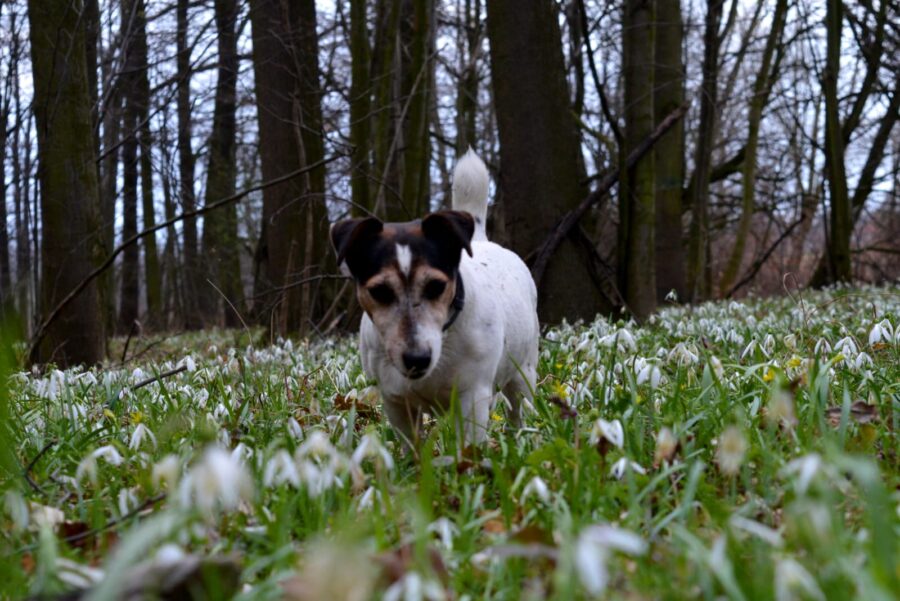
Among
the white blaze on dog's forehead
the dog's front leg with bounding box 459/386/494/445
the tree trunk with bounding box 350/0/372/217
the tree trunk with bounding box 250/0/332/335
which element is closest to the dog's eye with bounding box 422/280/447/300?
the white blaze on dog's forehead

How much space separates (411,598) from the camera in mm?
1612

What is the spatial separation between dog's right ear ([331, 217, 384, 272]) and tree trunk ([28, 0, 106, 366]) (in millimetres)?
6487

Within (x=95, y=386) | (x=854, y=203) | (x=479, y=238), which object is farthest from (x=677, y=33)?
(x=95, y=386)

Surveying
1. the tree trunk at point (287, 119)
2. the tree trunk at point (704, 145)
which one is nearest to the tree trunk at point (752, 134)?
the tree trunk at point (704, 145)

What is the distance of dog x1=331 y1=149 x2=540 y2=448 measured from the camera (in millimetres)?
3648

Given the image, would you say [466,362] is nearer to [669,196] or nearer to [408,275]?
[408,275]

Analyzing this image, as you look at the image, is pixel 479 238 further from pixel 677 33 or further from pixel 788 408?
pixel 677 33

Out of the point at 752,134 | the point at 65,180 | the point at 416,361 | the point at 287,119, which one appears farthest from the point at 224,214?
the point at 416,361

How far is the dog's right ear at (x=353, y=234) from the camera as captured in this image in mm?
3865

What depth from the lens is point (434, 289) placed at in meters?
3.75

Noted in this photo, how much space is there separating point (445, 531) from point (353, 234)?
5.83ft

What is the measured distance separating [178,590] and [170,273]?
27857mm

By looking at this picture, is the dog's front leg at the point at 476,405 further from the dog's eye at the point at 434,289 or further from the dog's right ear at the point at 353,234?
the dog's right ear at the point at 353,234

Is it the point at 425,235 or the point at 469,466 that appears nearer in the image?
the point at 469,466
